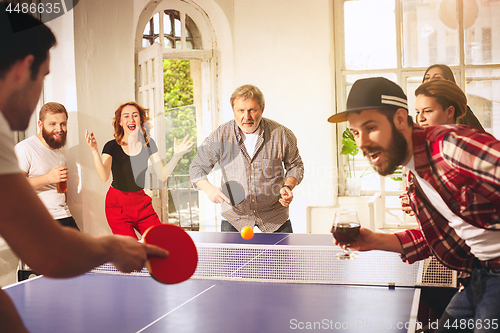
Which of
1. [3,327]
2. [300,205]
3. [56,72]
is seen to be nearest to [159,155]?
[56,72]

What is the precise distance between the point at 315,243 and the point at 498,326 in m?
1.54

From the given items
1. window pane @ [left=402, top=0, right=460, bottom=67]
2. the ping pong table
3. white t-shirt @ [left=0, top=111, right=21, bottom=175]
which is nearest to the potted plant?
window pane @ [left=402, top=0, right=460, bottom=67]

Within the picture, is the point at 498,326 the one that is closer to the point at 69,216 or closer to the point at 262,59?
the point at 69,216

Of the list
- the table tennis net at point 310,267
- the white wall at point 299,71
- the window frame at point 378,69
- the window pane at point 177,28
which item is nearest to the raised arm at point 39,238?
the table tennis net at point 310,267

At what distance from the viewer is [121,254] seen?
117 centimetres

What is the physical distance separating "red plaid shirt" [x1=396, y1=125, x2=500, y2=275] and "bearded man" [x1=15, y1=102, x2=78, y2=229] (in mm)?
3201

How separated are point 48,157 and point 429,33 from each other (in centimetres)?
491

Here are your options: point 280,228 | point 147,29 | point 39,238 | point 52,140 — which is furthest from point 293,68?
point 39,238

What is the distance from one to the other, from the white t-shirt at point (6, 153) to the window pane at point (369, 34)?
5950mm

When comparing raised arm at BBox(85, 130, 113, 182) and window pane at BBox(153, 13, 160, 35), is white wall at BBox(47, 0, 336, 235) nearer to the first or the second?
window pane at BBox(153, 13, 160, 35)

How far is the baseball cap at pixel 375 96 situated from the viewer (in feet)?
5.49

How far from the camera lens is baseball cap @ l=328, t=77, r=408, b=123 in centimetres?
167

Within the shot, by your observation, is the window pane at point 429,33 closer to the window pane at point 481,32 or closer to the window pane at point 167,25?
the window pane at point 481,32

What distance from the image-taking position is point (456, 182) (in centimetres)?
144
